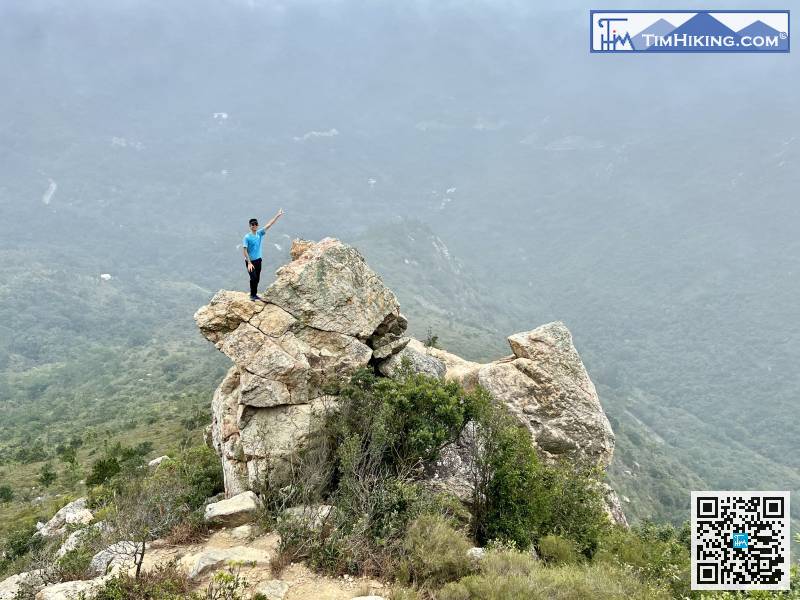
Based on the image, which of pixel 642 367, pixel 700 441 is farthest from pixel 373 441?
pixel 642 367

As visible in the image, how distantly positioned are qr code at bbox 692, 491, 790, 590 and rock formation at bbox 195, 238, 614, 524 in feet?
25.1

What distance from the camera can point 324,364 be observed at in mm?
16641

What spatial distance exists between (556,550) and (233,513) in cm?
874

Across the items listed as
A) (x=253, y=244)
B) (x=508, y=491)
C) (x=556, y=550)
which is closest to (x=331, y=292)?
(x=253, y=244)

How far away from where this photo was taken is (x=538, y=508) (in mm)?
A: 15125

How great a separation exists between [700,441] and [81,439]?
420 ft

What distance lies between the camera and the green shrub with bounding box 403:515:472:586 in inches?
415

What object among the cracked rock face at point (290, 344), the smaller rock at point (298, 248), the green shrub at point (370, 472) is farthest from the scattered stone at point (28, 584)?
the smaller rock at point (298, 248)

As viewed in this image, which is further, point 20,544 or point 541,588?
point 20,544

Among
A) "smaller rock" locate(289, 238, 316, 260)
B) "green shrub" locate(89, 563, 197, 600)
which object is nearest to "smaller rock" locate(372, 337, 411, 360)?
"smaller rock" locate(289, 238, 316, 260)

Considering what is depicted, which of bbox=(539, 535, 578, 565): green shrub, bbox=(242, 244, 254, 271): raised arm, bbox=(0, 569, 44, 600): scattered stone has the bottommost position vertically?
bbox=(539, 535, 578, 565): green shrub

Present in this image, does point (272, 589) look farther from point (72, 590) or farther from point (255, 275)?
point (255, 275)

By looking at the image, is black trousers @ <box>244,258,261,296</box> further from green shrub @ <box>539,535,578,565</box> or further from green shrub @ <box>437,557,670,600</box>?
green shrub @ <box>539,535,578,565</box>

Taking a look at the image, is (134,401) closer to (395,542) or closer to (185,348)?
(185,348)
